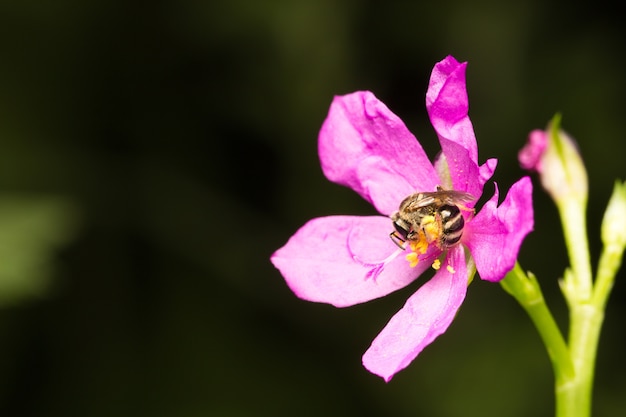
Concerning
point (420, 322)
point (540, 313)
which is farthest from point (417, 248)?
point (540, 313)

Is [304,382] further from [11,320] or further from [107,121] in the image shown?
[107,121]

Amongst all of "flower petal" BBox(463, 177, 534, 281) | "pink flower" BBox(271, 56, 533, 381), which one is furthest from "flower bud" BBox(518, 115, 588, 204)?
"flower petal" BBox(463, 177, 534, 281)

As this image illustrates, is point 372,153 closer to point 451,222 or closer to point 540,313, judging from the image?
point 451,222

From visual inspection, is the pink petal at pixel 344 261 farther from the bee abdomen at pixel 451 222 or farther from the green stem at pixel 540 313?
the green stem at pixel 540 313

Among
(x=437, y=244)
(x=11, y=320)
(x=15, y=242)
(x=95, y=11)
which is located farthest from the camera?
(x=95, y=11)

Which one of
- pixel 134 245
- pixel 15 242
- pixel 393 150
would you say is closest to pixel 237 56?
pixel 134 245

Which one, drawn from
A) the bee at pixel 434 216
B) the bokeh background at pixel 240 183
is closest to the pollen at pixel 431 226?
the bee at pixel 434 216
